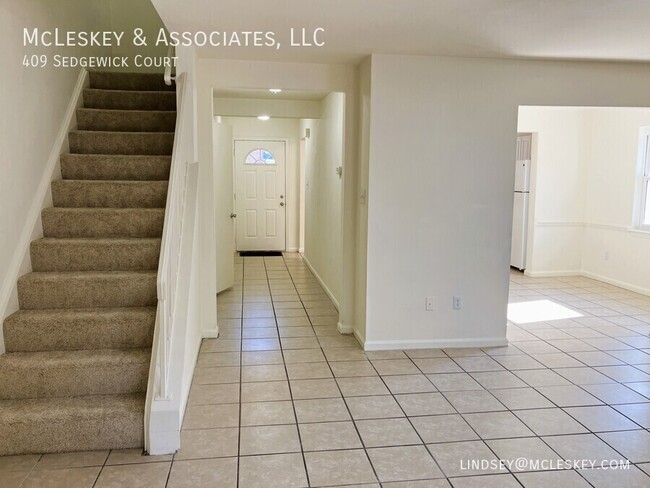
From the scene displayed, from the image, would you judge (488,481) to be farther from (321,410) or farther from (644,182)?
(644,182)

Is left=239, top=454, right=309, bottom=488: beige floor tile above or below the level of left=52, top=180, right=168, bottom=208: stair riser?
below

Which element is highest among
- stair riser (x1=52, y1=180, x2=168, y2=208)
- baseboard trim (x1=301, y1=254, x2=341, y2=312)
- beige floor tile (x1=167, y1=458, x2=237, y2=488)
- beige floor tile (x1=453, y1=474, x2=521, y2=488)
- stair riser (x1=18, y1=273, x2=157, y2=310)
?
stair riser (x1=52, y1=180, x2=168, y2=208)

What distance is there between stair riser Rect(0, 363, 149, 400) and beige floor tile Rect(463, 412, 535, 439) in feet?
6.25

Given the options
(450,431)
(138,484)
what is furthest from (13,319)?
(450,431)

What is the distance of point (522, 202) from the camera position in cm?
740

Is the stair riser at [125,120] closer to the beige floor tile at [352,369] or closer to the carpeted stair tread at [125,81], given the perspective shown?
the carpeted stair tread at [125,81]

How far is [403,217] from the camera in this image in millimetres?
4105

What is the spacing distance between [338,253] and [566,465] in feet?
10.3

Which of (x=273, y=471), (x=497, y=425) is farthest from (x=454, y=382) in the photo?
(x=273, y=471)

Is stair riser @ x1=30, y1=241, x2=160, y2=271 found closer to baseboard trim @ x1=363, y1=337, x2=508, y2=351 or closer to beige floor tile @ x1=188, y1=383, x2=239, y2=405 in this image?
beige floor tile @ x1=188, y1=383, x2=239, y2=405

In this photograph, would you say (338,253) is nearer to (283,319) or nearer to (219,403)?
(283,319)

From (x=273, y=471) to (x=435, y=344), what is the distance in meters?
2.17

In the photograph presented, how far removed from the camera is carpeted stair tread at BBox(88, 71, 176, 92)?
15.2ft

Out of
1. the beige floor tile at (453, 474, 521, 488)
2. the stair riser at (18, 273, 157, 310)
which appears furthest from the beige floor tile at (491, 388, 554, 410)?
the stair riser at (18, 273, 157, 310)
